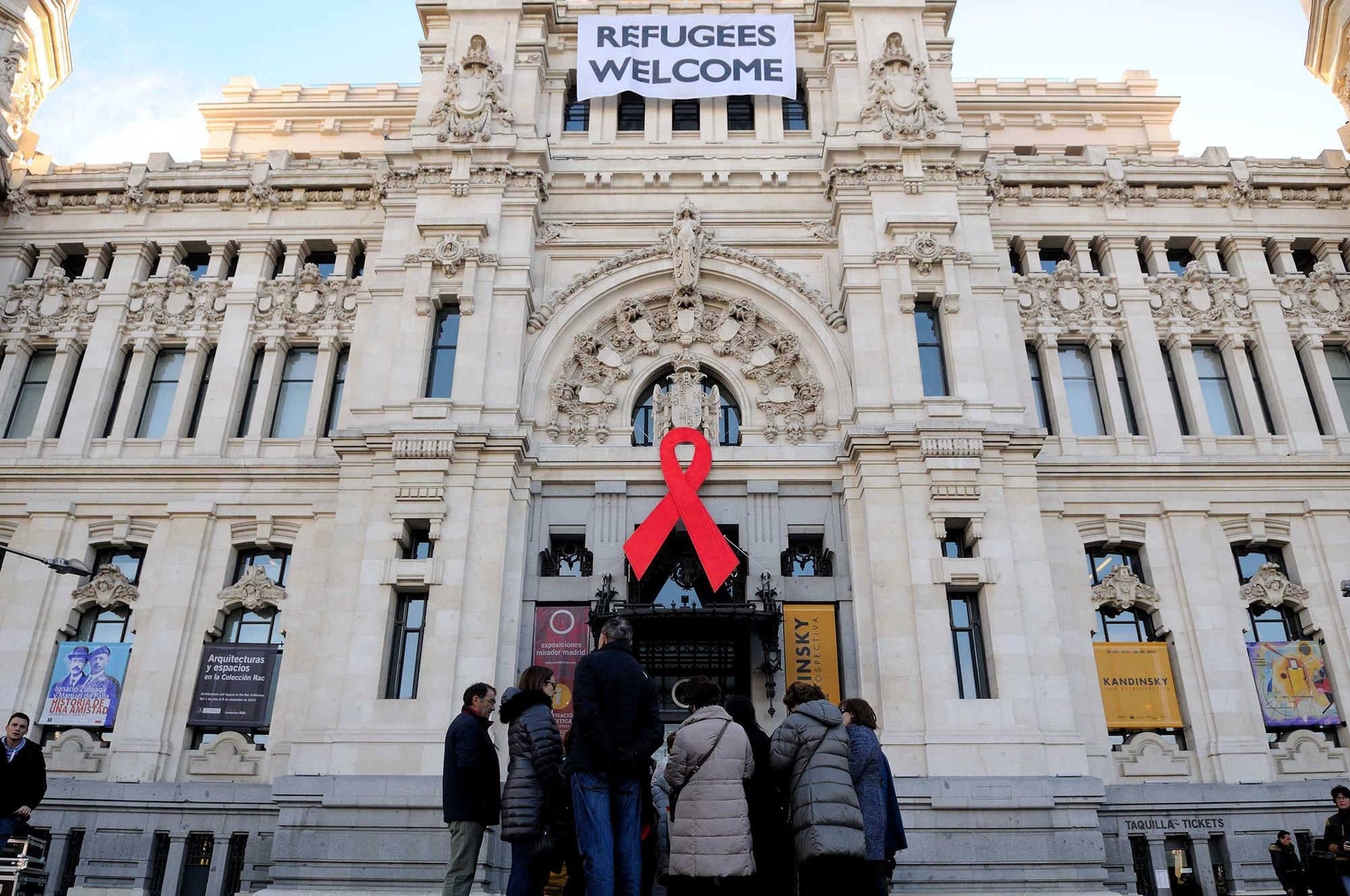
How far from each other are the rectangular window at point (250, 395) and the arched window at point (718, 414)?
10694 millimetres

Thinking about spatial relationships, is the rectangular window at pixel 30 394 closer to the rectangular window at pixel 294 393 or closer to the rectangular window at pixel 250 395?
the rectangular window at pixel 250 395

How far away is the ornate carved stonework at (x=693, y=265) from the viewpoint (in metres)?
25.5

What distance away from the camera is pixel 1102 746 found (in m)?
21.9

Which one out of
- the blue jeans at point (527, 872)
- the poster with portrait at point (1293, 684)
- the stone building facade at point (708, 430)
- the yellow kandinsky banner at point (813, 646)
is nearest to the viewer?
the blue jeans at point (527, 872)

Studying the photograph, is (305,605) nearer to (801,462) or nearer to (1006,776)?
(801,462)

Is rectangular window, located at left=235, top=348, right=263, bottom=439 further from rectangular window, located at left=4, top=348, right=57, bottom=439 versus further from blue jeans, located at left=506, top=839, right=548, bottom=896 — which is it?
blue jeans, located at left=506, top=839, right=548, bottom=896

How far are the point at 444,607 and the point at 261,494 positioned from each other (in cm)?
717

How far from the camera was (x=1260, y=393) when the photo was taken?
26453 mm

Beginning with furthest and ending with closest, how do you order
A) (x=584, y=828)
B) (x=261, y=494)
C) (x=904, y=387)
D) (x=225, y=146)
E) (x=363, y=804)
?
(x=225, y=146), (x=261, y=494), (x=904, y=387), (x=363, y=804), (x=584, y=828)

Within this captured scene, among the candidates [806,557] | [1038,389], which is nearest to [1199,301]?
[1038,389]

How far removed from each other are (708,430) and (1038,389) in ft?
31.2

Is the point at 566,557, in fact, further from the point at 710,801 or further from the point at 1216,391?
the point at 1216,391

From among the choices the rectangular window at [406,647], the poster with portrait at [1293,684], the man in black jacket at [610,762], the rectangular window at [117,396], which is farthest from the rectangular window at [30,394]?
the poster with portrait at [1293,684]

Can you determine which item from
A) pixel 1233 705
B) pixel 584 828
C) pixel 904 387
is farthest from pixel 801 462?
pixel 584 828
